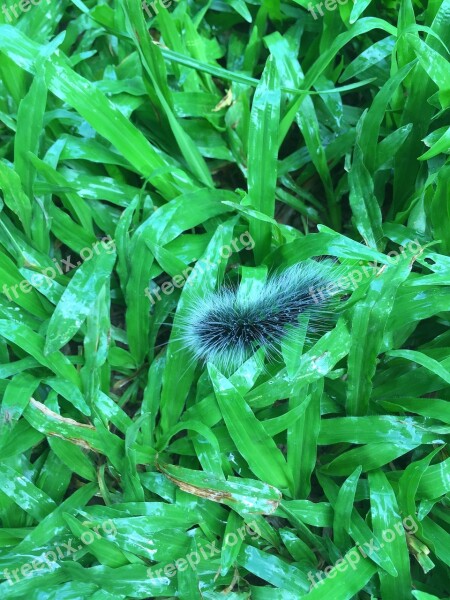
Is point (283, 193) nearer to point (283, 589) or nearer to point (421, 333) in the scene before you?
point (421, 333)

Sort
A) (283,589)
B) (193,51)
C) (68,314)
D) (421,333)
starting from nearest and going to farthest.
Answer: (283,589) → (68,314) → (421,333) → (193,51)

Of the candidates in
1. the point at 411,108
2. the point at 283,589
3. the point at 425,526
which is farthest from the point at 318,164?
the point at 283,589

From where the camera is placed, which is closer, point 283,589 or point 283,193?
point 283,589

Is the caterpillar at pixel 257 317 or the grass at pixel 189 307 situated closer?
the grass at pixel 189 307

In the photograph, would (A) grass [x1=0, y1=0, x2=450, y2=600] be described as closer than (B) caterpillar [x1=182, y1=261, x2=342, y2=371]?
Yes
